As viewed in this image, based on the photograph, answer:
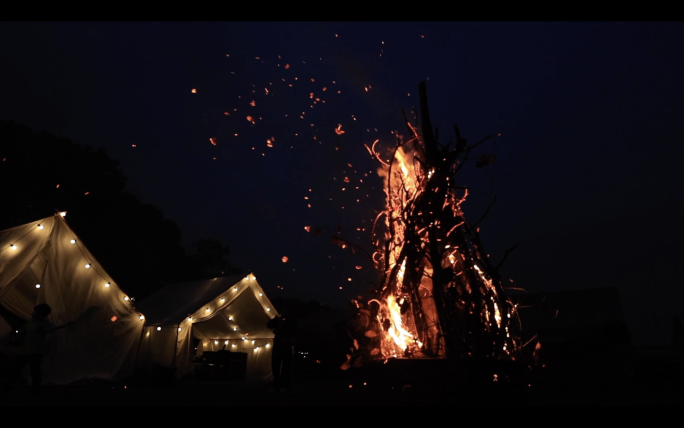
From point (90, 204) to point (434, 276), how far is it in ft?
67.2

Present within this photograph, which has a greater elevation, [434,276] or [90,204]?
[90,204]

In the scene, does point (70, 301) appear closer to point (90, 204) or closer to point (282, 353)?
point (282, 353)

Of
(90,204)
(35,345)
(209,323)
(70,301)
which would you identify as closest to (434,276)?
(35,345)

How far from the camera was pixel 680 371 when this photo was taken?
36.6 feet

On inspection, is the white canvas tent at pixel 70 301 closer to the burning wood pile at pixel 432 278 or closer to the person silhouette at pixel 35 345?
the person silhouette at pixel 35 345

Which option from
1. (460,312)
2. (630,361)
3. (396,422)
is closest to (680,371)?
(630,361)

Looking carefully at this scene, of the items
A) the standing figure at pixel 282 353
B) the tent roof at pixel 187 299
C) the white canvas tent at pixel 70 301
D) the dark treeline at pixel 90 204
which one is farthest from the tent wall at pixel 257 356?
the dark treeline at pixel 90 204

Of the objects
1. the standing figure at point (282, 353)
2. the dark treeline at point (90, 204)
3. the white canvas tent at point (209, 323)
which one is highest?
the dark treeline at point (90, 204)

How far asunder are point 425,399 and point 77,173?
20450 millimetres

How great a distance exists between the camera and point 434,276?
3.74 meters

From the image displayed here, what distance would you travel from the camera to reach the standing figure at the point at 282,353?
7.16 metres

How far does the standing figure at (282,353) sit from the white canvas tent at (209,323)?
456 centimetres

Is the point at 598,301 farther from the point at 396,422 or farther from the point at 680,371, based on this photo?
the point at 396,422

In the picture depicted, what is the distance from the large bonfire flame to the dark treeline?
1864 cm
